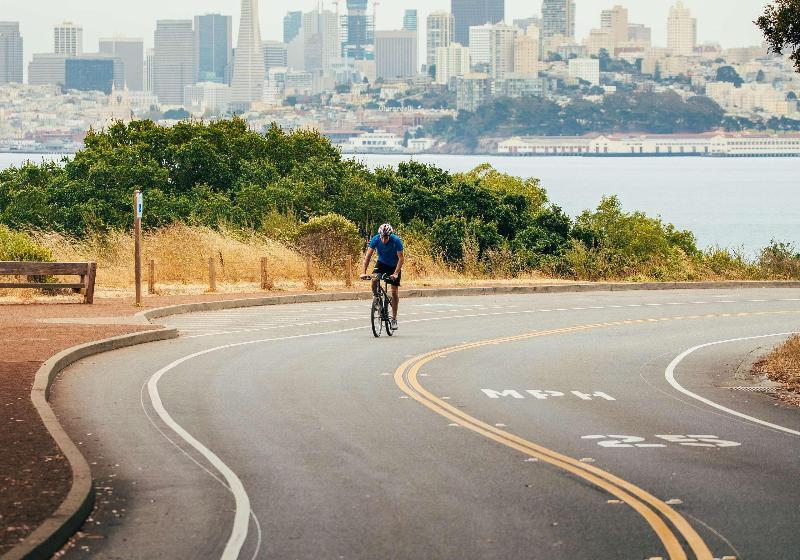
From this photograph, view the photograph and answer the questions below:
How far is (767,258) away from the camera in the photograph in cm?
4503

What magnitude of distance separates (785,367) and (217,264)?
2062 centimetres

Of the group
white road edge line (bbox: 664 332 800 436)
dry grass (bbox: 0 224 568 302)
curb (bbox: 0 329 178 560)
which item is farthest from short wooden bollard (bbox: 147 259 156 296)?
curb (bbox: 0 329 178 560)

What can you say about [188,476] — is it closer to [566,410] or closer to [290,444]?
[290,444]

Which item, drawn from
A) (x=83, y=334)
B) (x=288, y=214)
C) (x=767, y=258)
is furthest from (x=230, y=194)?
(x=83, y=334)

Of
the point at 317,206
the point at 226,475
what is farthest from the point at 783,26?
the point at 317,206

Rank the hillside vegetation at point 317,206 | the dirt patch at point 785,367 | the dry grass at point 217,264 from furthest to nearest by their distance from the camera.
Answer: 1. the hillside vegetation at point 317,206
2. the dry grass at point 217,264
3. the dirt patch at point 785,367

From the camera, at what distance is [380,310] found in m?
24.1

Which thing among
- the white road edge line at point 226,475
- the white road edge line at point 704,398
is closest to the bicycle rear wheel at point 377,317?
the white road edge line at point 704,398

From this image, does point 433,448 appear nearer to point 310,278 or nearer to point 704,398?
point 704,398

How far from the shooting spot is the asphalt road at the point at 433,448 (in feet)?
29.7

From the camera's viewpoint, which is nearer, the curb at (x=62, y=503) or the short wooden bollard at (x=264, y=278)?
the curb at (x=62, y=503)

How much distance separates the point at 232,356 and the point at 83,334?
9.81 ft

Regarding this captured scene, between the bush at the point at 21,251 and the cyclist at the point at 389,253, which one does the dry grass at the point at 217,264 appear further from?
the cyclist at the point at 389,253

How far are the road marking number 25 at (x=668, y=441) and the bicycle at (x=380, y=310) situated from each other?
10.7 m
